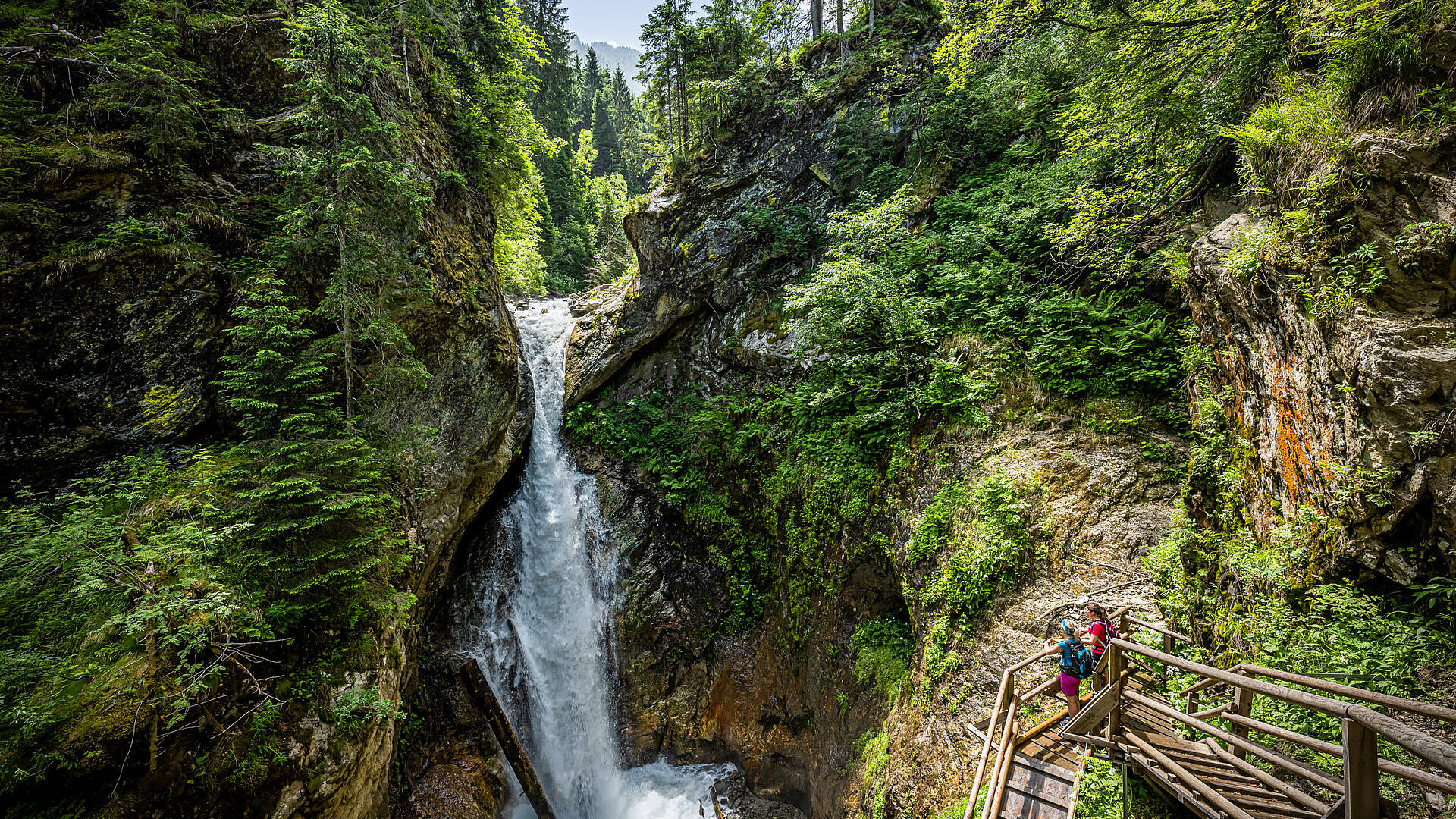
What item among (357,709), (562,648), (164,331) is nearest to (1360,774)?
(357,709)

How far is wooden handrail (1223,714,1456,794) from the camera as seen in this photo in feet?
5.07

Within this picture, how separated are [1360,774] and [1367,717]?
337mm

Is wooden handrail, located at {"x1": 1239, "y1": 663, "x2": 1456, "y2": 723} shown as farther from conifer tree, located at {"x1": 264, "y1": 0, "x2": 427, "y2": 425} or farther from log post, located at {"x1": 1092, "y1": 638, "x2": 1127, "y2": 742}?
conifer tree, located at {"x1": 264, "y1": 0, "x2": 427, "y2": 425}

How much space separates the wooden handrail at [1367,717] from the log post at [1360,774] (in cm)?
7

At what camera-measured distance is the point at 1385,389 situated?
3.39 metres

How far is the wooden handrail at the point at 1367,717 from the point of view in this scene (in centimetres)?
153

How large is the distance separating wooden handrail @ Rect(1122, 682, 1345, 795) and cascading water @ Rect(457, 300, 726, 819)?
36.1 ft

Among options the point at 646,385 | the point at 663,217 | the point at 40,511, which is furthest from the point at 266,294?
the point at 663,217

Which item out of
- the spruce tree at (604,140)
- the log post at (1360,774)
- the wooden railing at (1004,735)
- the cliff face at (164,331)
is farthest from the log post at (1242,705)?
the spruce tree at (604,140)

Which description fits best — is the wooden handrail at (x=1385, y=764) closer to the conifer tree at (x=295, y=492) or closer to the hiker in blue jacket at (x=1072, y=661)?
the hiker in blue jacket at (x=1072, y=661)

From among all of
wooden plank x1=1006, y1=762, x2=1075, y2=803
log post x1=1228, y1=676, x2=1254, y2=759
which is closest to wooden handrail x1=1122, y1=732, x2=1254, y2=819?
log post x1=1228, y1=676, x2=1254, y2=759

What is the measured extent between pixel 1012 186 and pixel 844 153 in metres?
5.37

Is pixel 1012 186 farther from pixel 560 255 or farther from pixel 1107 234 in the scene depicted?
pixel 560 255

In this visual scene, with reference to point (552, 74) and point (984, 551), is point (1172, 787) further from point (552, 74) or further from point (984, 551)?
point (552, 74)
